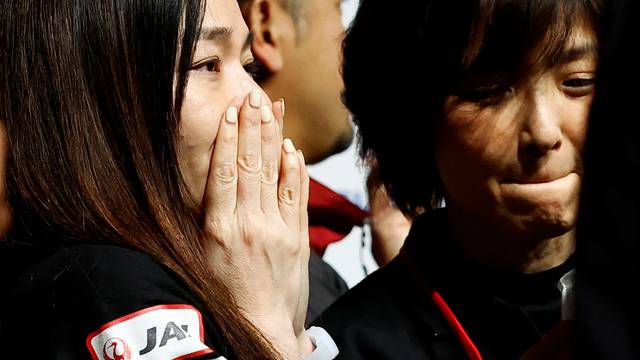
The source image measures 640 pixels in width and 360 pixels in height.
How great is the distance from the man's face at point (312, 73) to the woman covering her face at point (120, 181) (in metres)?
0.83

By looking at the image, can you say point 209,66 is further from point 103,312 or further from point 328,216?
point 328,216

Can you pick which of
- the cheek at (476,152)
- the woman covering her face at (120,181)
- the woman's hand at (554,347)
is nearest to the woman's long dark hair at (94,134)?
the woman covering her face at (120,181)

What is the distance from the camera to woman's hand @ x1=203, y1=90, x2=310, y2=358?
1.79 m

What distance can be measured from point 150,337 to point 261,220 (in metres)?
0.43

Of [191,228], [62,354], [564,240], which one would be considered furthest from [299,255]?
[62,354]

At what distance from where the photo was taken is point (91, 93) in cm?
163

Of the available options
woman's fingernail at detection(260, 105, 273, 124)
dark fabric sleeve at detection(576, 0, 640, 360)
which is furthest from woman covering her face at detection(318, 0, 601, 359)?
dark fabric sleeve at detection(576, 0, 640, 360)

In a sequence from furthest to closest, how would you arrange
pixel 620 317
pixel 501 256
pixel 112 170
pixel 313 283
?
pixel 313 283
pixel 501 256
pixel 112 170
pixel 620 317

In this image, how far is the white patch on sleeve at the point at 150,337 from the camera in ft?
4.85

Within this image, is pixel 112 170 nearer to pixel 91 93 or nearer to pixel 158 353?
pixel 91 93

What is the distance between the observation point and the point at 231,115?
1.79 metres

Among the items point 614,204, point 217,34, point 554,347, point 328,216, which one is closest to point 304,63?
point 328,216

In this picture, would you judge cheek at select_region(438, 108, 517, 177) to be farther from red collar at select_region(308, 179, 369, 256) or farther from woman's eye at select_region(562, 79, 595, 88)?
red collar at select_region(308, 179, 369, 256)

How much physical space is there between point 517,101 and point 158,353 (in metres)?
0.64
